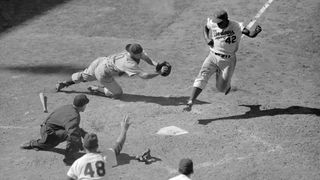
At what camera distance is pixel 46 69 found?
1350 cm

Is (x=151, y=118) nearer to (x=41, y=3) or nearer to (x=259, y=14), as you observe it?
(x=259, y=14)

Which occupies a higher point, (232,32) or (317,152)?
(232,32)

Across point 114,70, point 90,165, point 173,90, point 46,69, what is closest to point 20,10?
point 46,69

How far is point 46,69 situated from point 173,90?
3.19 metres

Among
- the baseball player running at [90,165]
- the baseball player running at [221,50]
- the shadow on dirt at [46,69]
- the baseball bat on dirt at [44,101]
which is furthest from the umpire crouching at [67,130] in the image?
the shadow on dirt at [46,69]

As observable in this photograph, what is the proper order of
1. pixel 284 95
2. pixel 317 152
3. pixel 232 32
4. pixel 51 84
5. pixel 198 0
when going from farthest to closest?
pixel 198 0 < pixel 51 84 < pixel 284 95 < pixel 232 32 < pixel 317 152

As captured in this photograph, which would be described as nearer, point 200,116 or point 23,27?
point 200,116

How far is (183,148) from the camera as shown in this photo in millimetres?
9781

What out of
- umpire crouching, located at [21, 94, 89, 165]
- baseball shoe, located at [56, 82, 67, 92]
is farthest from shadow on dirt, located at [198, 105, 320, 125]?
baseball shoe, located at [56, 82, 67, 92]

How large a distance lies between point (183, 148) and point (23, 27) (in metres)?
8.14

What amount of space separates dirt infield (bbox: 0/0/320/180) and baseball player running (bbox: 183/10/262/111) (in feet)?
1.87

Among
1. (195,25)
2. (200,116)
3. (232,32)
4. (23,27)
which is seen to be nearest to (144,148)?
(200,116)

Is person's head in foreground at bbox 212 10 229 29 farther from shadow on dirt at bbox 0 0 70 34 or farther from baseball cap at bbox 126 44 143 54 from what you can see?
shadow on dirt at bbox 0 0 70 34

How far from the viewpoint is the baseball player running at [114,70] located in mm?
11141
